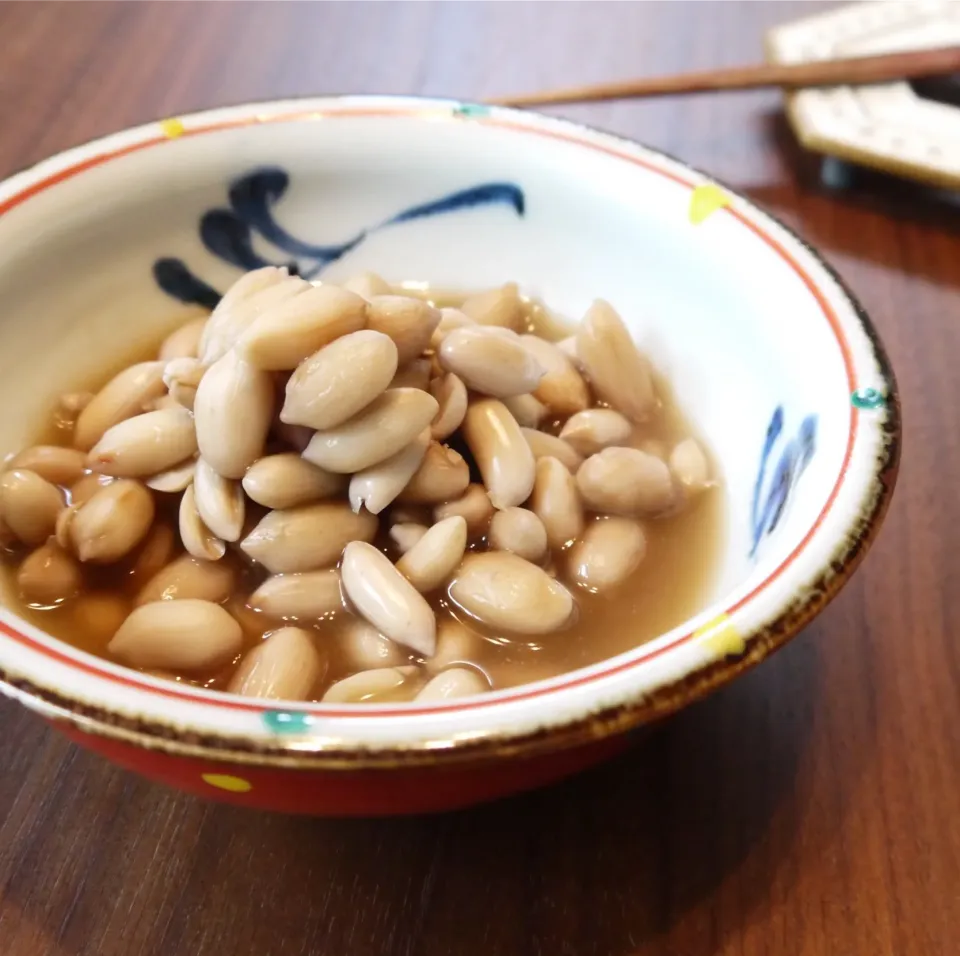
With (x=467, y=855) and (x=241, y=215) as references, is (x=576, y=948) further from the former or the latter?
(x=241, y=215)

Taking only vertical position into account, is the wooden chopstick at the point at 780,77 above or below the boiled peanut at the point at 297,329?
below

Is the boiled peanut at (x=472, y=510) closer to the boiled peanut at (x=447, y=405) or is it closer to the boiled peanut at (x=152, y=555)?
the boiled peanut at (x=447, y=405)

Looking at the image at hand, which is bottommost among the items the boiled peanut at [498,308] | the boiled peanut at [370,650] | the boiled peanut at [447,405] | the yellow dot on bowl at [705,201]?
the boiled peanut at [370,650]

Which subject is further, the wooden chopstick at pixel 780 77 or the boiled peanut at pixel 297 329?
the wooden chopstick at pixel 780 77

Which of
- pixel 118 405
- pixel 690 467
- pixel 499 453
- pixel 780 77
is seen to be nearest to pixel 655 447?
pixel 690 467

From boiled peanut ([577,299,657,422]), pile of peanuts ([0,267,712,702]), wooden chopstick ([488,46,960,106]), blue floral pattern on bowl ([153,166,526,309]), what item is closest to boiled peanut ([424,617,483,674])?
pile of peanuts ([0,267,712,702])

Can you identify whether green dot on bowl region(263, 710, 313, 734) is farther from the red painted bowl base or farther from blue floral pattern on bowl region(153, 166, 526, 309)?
blue floral pattern on bowl region(153, 166, 526, 309)

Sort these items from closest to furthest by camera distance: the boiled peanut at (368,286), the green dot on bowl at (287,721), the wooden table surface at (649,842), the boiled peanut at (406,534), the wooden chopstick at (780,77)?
the green dot on bowl at (287,721) → the wooden table surface at (649,842) → the boiled peanut at (406,534) → the boiled peanut at (368,286) → the wooden chopstick at (780,77)

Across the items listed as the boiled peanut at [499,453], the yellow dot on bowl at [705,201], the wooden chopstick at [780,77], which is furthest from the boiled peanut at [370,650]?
the wooden chopstick at [780,77]
